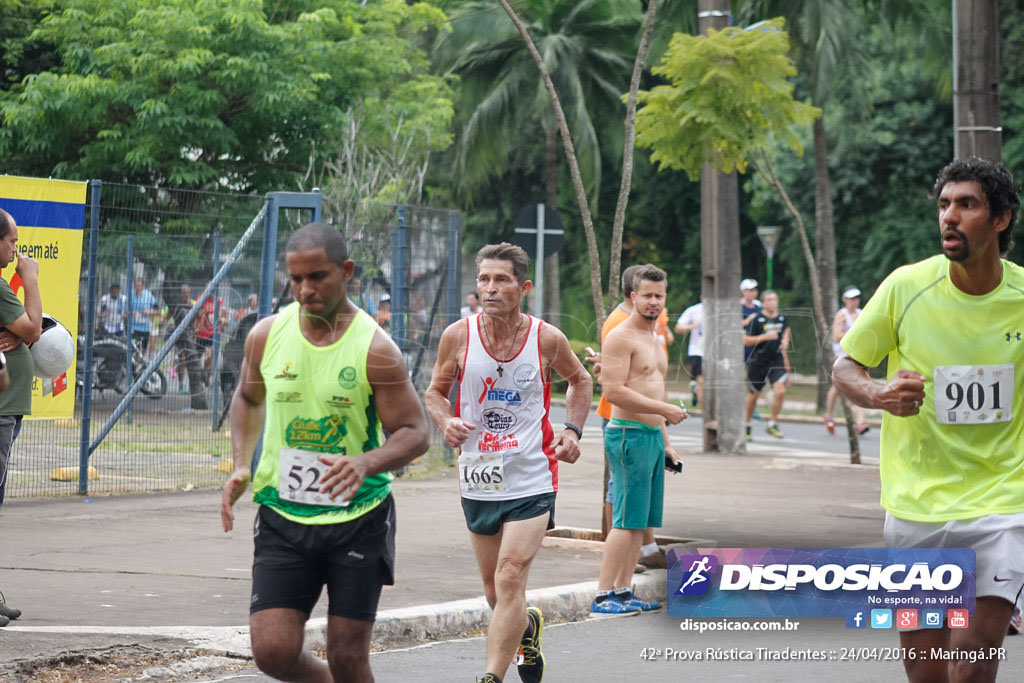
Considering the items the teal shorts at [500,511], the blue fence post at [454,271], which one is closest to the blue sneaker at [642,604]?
the teal shorts at [500,511]

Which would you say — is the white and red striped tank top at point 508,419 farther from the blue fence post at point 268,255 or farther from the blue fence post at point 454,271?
the blue fence post at point 454,271

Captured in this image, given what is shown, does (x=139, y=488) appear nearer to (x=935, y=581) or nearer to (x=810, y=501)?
(x=810, y=501)

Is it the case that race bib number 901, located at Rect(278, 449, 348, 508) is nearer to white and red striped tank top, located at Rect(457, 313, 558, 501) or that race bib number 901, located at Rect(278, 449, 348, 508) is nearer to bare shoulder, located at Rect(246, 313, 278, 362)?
bare shoulder, located at Rect(246, 313, 278, 362)

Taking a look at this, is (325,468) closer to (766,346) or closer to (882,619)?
(882,619)

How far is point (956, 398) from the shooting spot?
4605 mm

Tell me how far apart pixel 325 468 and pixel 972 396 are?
2.04 meters

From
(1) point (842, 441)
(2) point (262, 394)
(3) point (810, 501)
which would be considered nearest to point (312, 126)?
(1) point (842, 441)

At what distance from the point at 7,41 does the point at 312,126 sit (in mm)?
5233

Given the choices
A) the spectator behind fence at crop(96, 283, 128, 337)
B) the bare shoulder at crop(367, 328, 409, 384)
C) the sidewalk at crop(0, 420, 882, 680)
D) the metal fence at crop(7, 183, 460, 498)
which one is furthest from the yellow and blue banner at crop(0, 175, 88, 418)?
the bare shoulder at crop(367, 328, 409, 384)

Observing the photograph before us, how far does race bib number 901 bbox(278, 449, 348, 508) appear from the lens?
485cm

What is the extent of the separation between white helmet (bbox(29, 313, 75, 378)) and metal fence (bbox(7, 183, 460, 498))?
433cm

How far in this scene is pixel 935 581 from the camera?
4.62m

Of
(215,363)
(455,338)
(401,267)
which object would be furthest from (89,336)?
(455,338)

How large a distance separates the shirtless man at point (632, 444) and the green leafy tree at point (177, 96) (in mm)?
16363
